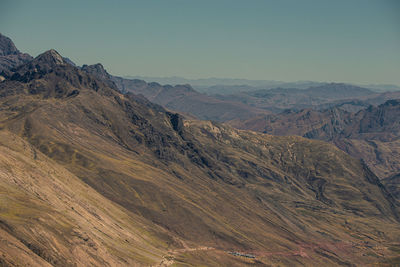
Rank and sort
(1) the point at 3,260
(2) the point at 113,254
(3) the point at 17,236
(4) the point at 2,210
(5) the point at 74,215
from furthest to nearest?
(5) the point at 74,215, (2) the point at 113,254, (4) the point at 2,210, (3) the point at 17,236, (1) the point at 3,260

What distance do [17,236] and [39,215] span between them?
1689 centimetres

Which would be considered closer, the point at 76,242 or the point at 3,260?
the point at 3,260

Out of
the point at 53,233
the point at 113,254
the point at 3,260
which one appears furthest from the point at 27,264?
the point at 113,254

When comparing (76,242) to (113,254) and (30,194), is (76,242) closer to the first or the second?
(113,254)

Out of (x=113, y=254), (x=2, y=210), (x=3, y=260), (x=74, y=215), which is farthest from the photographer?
(x=74, y=215)

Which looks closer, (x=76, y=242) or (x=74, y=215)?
(x=76, y=242)

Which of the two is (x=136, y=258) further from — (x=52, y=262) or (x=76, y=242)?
(x=52, y=262)

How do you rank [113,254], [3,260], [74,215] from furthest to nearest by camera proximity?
[74,215] → [113,254] → [3,260]

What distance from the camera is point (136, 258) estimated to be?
198m

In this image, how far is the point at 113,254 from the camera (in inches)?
7293

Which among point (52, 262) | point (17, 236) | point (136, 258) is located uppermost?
point (17, 236)

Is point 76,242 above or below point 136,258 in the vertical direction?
above

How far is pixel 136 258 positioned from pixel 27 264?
69.4m

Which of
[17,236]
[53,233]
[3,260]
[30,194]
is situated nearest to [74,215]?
[30,194]
